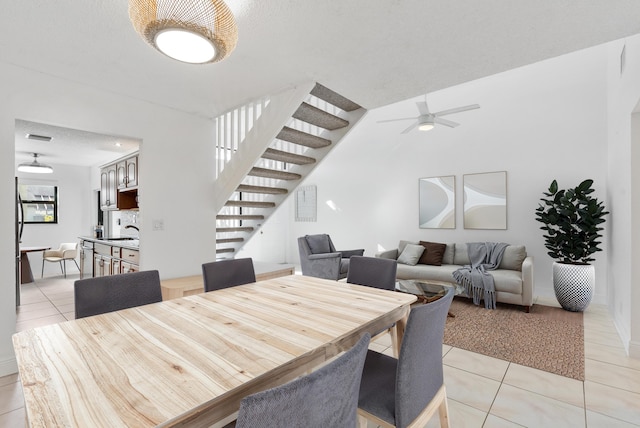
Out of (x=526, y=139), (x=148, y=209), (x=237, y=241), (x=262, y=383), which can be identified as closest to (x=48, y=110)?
(x=148, y=209)

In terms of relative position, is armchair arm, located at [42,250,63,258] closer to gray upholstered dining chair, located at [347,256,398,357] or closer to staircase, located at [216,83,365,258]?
staircase, located at [216,83,365,258]

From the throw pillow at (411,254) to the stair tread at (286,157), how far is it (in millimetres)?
2276

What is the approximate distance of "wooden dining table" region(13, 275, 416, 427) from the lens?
2.49 feet

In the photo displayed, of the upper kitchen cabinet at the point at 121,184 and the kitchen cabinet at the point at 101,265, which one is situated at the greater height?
the upper kitchen cabinet at the point at 121,184

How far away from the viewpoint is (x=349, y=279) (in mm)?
2535

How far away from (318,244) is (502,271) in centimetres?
286

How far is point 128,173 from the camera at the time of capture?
4.10 m

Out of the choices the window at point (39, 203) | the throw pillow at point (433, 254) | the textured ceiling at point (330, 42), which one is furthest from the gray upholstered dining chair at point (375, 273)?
the window at point (39, 203)

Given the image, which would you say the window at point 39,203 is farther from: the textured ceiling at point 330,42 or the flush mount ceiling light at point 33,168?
the textured ceiling at point 330,42

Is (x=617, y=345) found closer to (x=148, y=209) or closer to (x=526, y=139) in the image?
(x=526, y=139)

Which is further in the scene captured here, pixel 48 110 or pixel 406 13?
pixel 48 110

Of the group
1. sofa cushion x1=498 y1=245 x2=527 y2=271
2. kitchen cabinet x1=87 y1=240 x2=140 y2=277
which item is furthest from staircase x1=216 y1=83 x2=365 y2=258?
sofa cushion x1=498 y1=245 x2=527 y2=271

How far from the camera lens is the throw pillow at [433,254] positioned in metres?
4.70

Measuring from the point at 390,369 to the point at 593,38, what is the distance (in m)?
2.52
